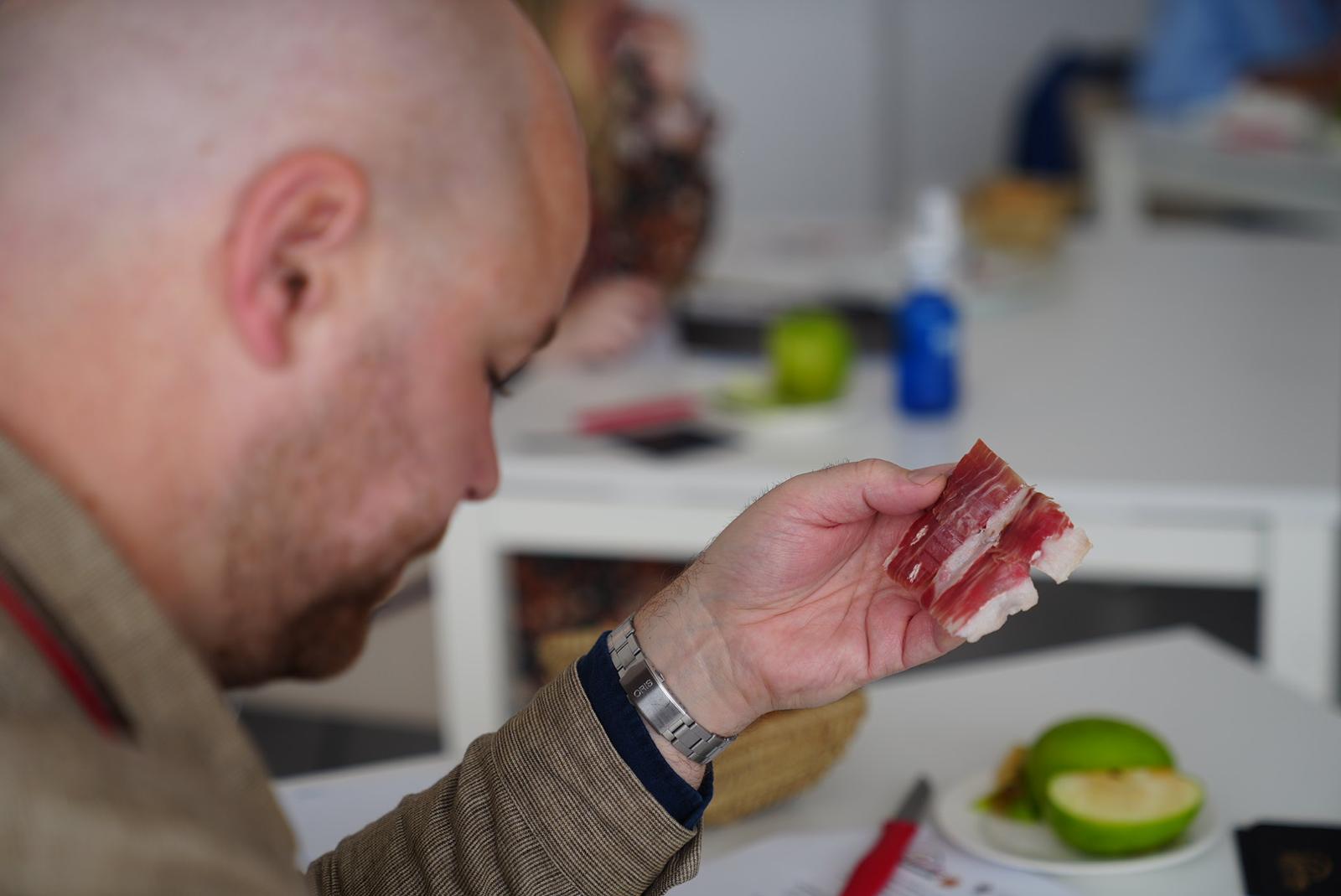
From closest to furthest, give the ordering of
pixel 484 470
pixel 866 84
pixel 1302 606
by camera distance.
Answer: pixel 484 470 < pixel 1302 606 < pixel 866 84

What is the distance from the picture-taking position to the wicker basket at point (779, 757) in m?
1.04

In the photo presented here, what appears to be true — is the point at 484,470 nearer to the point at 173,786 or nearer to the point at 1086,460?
the point at 173,786

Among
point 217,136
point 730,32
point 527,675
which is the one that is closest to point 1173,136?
point 730,32

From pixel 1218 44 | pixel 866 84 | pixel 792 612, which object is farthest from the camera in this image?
pixel 866 84

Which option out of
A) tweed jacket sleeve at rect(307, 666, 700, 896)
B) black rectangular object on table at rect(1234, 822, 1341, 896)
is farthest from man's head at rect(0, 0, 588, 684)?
black rectangular object on table at rect(1234, 822, 1341, 896)

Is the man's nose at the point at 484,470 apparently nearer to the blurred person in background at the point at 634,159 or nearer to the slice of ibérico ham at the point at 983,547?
the slice of ibérico ham at the point at 983,547

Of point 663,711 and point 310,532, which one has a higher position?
point 310,532

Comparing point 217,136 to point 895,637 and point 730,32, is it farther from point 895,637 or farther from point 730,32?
point 730,32

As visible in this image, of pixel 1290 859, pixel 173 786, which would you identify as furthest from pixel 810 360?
pixel 173 786

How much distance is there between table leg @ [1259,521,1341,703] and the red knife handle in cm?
81

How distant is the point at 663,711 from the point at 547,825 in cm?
9

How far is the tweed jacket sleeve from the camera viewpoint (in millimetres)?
804

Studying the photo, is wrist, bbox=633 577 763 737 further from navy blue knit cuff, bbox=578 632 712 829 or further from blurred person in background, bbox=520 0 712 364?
blurred person in background, bbox=520 0 712 364

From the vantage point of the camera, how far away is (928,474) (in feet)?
2.75
